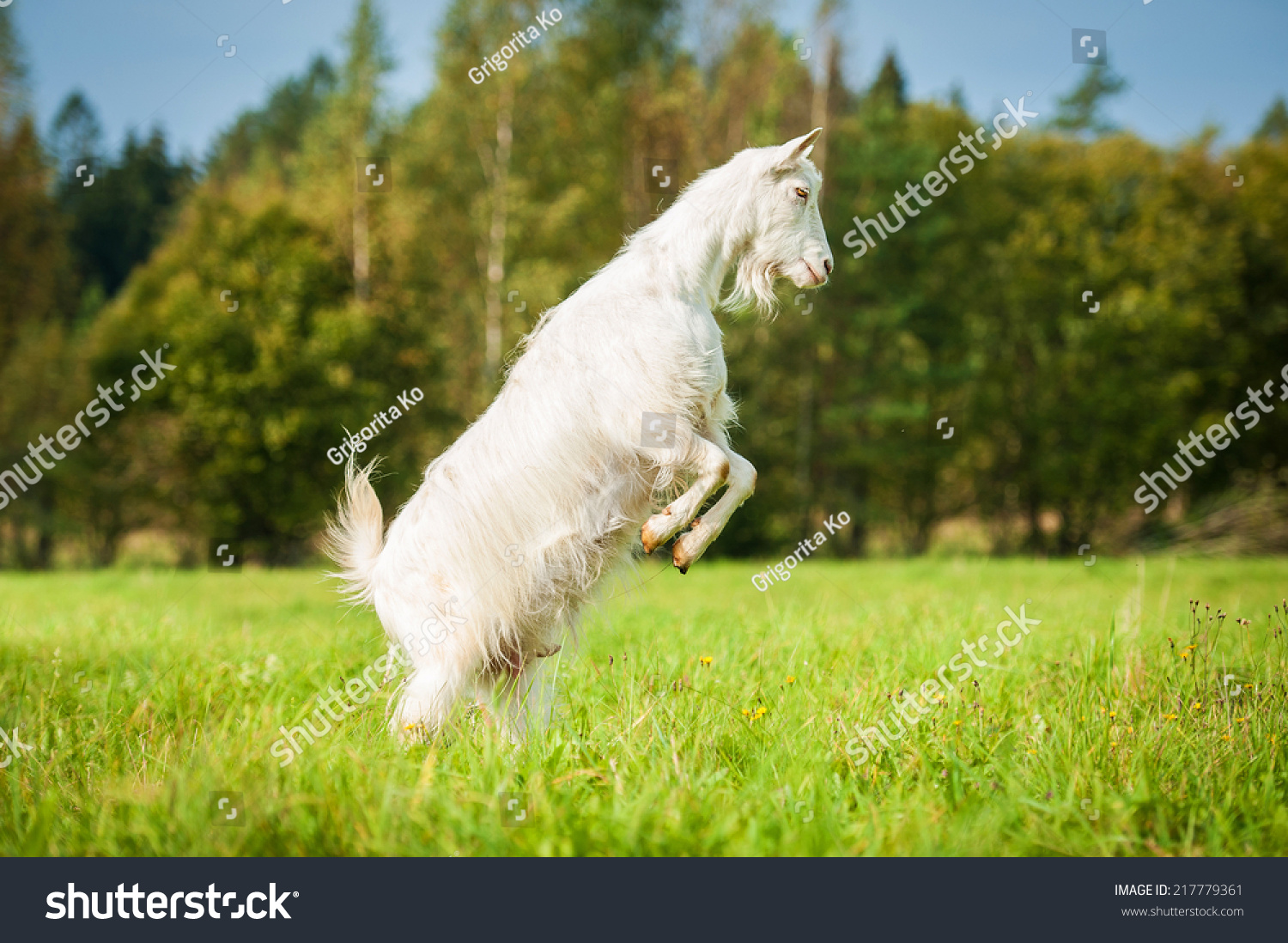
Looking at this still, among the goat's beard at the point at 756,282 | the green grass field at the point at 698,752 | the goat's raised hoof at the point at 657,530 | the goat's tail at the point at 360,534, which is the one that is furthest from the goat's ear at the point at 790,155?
the goat's tail at the point at 360,534

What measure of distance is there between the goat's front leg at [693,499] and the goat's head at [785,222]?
0.98 m

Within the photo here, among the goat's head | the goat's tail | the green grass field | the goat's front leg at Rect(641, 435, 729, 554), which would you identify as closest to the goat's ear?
the goat's head

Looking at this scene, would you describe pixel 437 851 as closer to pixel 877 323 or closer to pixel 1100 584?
pixel 1100 584

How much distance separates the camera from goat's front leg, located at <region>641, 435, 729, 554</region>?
12.2ft

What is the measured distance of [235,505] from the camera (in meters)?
18.5

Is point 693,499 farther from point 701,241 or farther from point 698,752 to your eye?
point 701,241

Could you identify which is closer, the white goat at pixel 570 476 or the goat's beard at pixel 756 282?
the white goat at pixel 570 476

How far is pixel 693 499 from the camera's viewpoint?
3.76 meters

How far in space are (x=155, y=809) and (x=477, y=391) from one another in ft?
60.1

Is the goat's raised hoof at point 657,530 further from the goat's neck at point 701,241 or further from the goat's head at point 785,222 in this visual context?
the goat's head at point 785,222

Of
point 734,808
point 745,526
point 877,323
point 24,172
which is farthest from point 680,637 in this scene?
point 24,172

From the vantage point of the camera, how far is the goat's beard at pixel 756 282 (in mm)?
4223

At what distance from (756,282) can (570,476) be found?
1.38 metres

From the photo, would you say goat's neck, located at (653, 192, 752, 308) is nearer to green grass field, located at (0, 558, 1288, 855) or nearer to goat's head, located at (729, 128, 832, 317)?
goat's head, located at (729, 128, 832, 317)
